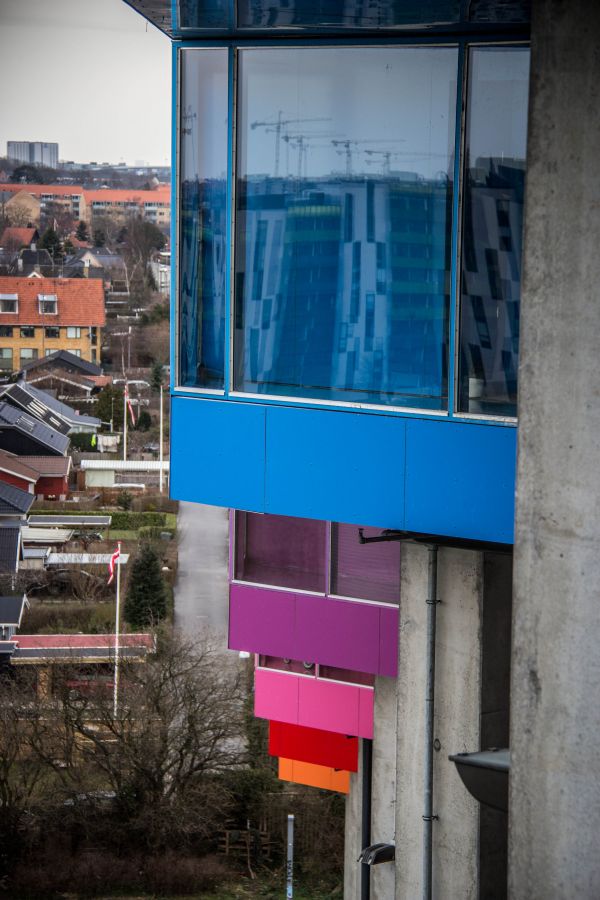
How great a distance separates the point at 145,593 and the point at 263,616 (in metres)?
25.5

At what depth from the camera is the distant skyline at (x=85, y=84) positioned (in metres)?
102

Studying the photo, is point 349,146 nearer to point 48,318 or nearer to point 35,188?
point 48,318

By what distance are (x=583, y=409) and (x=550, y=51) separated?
0.92 meters

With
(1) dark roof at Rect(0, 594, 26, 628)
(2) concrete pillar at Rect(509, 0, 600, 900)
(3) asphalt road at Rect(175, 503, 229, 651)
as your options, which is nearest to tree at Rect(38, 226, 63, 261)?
(3) asphalt road at Rect(175, 503, 229, 651)

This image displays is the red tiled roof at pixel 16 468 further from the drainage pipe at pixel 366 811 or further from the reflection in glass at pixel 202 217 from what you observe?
the reflection in glass at pixel 202 217

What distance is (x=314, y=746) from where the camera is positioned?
12.9m

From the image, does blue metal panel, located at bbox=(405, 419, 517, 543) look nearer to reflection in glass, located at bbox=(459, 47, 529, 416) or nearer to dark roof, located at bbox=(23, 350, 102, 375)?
reflection in glass, located at bbox=(459, 47, 529, 416)

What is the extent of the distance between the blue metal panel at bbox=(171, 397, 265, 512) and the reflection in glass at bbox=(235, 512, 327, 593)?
3.26 meters

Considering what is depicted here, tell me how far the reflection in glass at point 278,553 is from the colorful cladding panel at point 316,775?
148 inches

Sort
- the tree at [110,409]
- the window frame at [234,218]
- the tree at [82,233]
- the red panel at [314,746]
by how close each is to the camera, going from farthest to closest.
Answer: the tree at [82,233] < the tree at [110,409] < the red panel at [314,746] < the window frame at [234,218]

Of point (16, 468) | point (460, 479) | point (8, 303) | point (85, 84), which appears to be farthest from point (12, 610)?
point (85, 84)

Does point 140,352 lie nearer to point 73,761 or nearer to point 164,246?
point 164,246

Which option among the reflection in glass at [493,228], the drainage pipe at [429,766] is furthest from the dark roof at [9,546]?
the reflection in glass at [493,228]

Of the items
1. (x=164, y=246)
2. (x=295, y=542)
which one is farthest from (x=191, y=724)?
(x=164, y=246)
